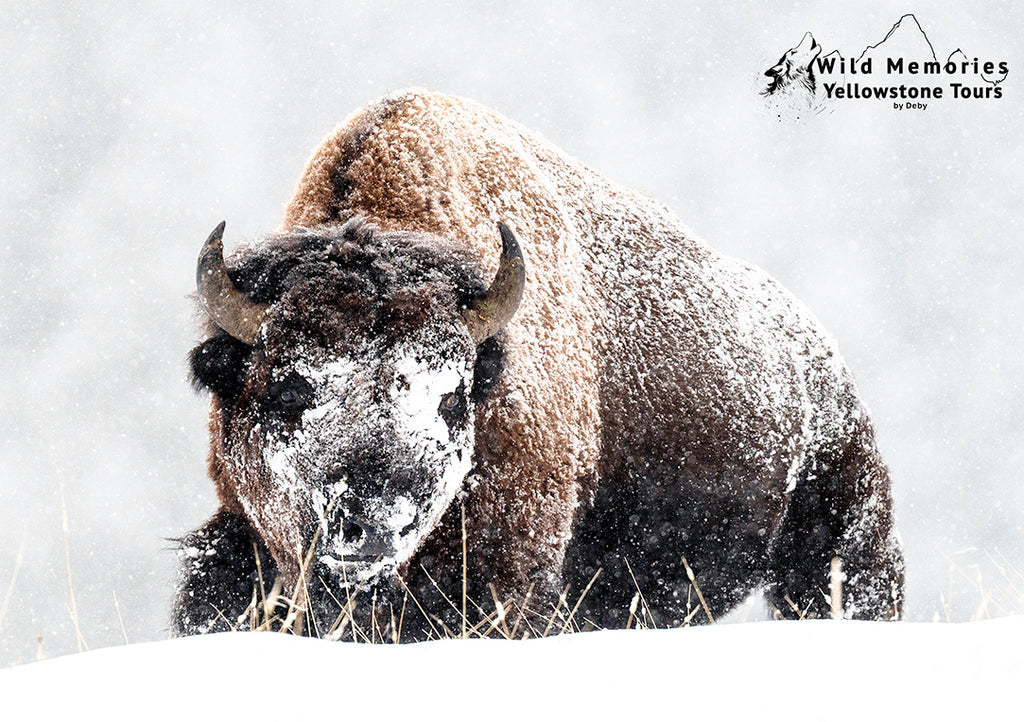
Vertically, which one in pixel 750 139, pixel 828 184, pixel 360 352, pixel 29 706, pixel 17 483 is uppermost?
pixel 750 139

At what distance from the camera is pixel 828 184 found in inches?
6048

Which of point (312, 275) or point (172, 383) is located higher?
point (312, 275)

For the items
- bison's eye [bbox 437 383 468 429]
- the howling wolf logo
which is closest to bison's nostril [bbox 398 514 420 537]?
bison's eye [bbox 437 383 468 429]

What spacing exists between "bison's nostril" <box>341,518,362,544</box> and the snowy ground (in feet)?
3.31

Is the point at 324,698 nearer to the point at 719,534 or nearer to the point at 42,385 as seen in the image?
the point at 719,534

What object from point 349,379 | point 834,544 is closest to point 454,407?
point 349,379

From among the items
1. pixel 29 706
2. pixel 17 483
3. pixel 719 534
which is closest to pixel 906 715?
pixel 29 706

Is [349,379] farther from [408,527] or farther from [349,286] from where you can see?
[408,527]

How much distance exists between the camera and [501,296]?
3291 mm

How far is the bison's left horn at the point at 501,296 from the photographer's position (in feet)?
10.8

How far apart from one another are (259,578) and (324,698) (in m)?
2.21

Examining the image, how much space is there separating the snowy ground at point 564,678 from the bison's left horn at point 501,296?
1.64 meters

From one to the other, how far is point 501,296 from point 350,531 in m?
0.96

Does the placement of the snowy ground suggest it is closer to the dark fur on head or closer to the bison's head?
the bison's head
